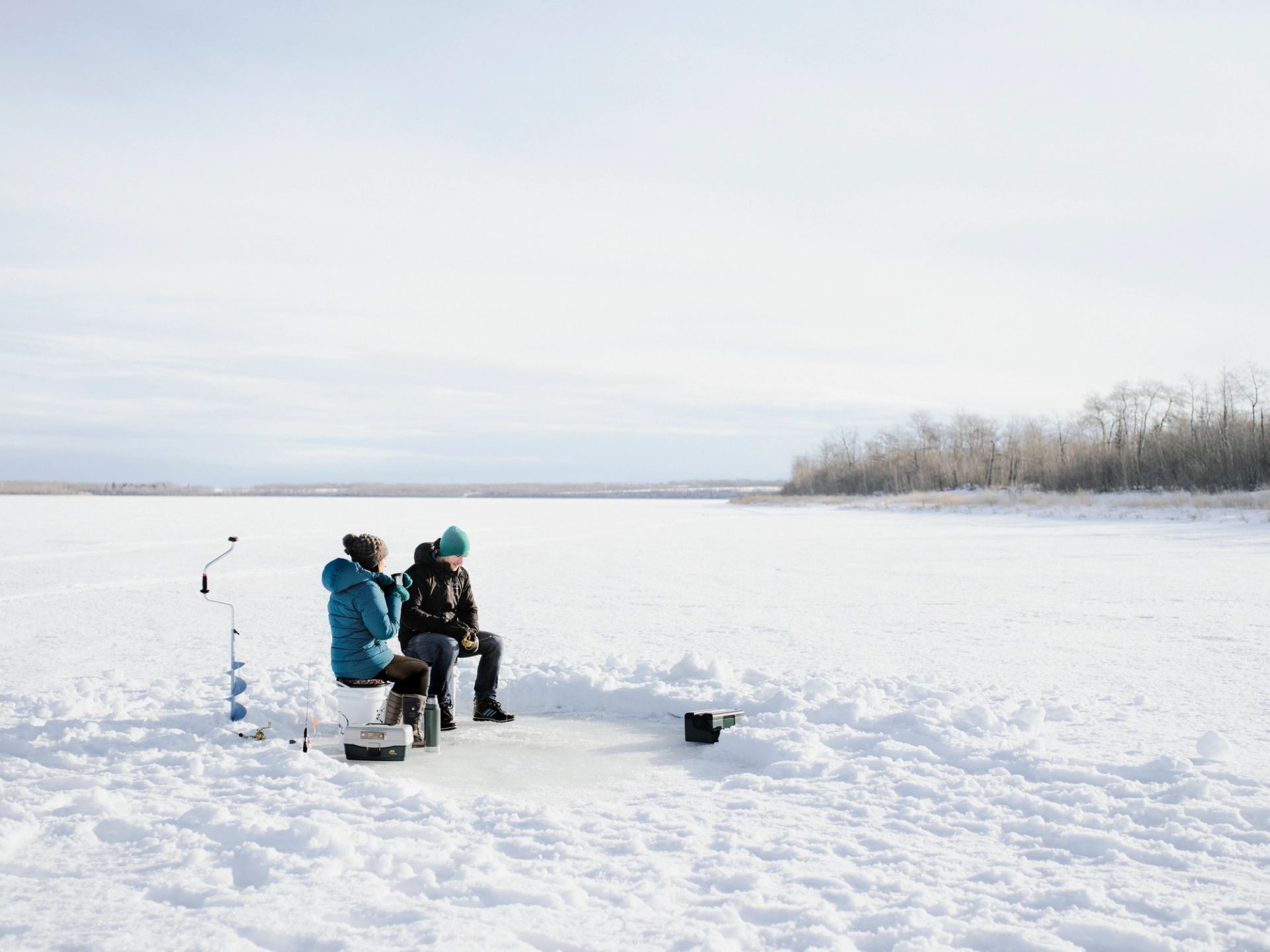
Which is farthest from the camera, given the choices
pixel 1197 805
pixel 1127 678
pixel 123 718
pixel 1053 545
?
pixel 1053 545

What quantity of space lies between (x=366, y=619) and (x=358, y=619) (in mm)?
103

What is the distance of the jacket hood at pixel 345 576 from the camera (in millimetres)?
4926

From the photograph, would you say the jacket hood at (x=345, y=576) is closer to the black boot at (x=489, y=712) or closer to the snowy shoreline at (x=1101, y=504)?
the black boot at (x=489, y=712)

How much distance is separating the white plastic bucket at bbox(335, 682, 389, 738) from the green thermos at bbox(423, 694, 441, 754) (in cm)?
28

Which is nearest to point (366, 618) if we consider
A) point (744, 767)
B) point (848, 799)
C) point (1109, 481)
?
point (744, 767)

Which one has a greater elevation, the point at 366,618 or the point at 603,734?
the point at 366,618

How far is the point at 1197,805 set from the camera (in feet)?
13.0

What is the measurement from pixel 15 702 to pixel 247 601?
17.9ft

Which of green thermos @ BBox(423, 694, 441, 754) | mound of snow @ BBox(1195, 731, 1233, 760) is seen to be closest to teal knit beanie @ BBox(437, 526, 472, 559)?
green thermos @ BBox(423, 694, 441, 754)

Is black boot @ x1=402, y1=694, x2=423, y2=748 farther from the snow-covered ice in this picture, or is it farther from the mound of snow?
the mound of snow

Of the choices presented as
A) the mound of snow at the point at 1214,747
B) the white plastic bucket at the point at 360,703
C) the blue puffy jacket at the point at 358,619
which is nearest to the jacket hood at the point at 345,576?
the blue puffy jacket at the point at 358,619

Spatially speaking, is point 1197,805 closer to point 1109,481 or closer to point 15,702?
point 15,702

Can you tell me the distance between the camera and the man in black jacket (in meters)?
5.58

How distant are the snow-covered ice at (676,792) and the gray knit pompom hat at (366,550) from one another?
1002 millimetres
